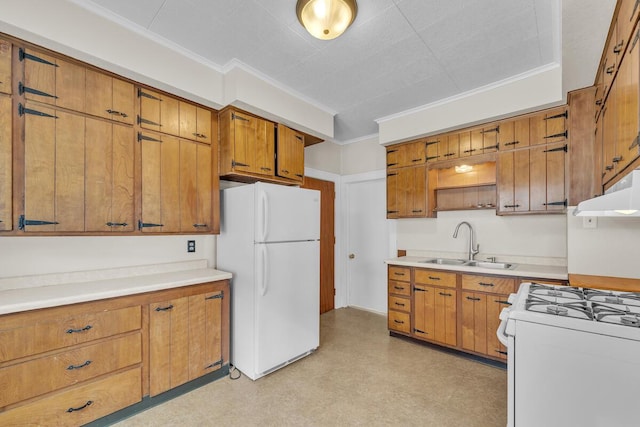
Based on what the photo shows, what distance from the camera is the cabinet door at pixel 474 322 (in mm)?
2846

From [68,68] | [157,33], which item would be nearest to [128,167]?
[68,68]

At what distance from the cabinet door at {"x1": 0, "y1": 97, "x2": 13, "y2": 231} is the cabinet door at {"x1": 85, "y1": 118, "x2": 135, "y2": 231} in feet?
1.22

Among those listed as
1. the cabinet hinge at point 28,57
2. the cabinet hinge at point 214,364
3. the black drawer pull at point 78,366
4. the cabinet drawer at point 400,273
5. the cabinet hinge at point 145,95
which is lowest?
the cabinet hinge at point 214,364

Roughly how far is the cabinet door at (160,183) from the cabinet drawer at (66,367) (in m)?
0.86

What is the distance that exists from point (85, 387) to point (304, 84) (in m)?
2.94

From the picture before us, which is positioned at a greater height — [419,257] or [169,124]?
[169,124]

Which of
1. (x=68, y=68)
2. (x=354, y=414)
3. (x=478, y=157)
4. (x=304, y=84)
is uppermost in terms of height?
(x=304, y=84)

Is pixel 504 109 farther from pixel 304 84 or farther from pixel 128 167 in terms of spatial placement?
pixel 128 167

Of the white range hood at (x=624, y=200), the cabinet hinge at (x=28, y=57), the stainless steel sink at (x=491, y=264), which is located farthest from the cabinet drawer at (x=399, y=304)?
the cabinet hinge at (x=28, y=57)

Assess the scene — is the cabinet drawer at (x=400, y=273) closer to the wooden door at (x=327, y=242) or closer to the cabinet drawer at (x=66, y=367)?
the wooden door at (x=327, y=242)

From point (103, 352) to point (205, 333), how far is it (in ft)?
2.33

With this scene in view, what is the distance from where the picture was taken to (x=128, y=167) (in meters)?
2.29

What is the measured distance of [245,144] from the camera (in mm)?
2779

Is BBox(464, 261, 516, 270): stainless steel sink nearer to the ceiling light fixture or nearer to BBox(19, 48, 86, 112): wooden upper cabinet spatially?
the ceiling light fixture
